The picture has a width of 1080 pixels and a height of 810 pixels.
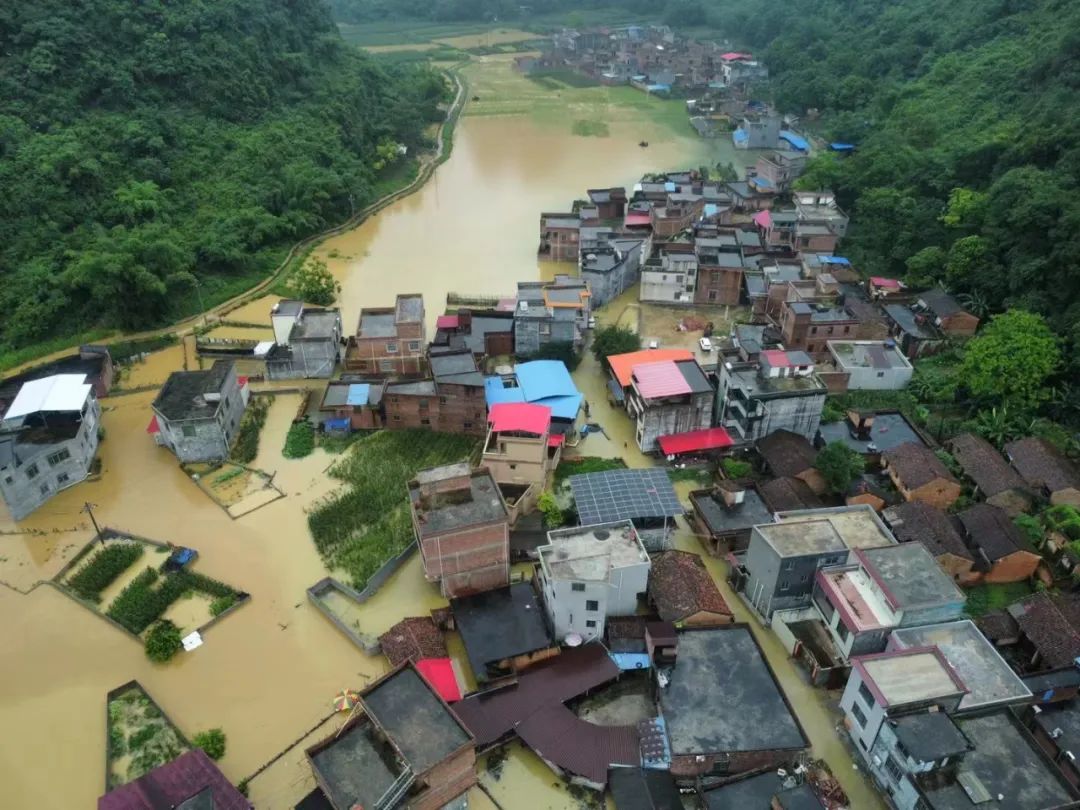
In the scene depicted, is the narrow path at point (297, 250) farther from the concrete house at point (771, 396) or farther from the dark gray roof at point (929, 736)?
the dark gray roof at point (929, 736)

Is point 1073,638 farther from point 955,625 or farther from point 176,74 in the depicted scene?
point 176,74

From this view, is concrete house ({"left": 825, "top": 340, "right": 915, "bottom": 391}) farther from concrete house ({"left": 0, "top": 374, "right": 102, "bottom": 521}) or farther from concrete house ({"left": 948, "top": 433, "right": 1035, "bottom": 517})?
concrete house ({"left": 0, "top": 374, "right": 102, "bottom": 521})

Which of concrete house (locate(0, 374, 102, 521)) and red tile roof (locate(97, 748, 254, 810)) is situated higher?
red tile roof (locate(97, 748, 254, 810))

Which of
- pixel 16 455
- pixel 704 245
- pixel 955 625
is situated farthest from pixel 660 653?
pixel 704 245

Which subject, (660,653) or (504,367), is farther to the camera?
(504,367)

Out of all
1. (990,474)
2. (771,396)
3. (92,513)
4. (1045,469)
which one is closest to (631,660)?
(771,396)

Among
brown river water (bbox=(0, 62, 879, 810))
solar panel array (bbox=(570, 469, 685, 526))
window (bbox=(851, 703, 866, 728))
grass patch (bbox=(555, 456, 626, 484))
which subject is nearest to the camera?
window (bbox=(851, 703, 866, 728))

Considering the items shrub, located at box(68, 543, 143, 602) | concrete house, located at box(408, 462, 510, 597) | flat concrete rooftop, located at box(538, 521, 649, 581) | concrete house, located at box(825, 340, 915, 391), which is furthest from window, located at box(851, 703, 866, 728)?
shrub, located at box(68, 543, 143, 602)
